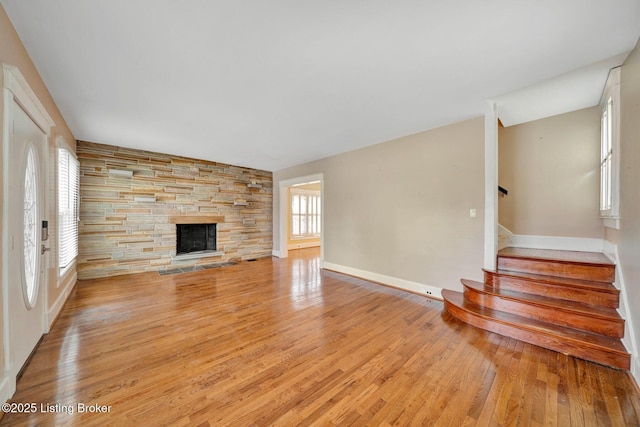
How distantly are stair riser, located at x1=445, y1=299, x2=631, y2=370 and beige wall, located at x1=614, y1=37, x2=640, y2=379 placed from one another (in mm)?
178

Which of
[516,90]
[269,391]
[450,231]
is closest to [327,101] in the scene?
[516,90]

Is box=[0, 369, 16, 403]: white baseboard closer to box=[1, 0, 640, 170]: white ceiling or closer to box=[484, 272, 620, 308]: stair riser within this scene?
box=[1, 0, 640, 170]: white ceiling

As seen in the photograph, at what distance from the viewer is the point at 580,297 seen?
2.39 meters

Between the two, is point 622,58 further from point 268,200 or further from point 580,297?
point 268,200

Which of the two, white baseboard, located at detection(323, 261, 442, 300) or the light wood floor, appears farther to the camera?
white baseboard, located at detection(323, 261, 442, 300)

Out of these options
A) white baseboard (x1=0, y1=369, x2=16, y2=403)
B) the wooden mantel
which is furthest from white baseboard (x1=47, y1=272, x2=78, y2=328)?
the wooden mantel

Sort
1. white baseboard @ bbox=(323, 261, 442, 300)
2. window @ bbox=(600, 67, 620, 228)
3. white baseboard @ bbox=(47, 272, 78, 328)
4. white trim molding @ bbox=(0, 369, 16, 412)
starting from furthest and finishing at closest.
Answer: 1. white baseboard @ bbox=(323, 261, 442, 300)
2. white baseboard @ bbox=(47, 272, 78, 328)
3. window @ bbox=(600, 67, 620, 228)
4. white trim molding @ bbox=(0, 369, 16, 412)

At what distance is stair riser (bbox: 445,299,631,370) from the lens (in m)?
1.89

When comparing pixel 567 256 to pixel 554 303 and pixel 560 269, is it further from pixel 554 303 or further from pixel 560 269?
pixel 554 303

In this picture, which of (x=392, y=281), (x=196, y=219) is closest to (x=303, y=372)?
(x=392, y=281)

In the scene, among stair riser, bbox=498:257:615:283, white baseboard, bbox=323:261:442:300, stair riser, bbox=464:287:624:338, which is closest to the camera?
stair riser, bbox=464:287:624:338

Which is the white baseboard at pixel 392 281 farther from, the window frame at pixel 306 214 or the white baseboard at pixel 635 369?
the window frame at pixel 306 214

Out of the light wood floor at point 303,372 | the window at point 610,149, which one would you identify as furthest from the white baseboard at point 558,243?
the light wood floor at point 303,372

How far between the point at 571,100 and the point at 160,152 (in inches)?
271
